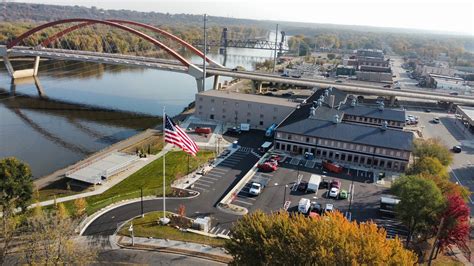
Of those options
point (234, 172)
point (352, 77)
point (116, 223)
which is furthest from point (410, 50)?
point (116, 223)

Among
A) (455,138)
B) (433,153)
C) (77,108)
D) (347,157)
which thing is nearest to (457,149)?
(455,138)

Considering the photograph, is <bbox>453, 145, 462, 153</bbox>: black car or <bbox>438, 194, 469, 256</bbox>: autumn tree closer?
<bbox>438, 194, 469, 256</bbox>: autumn tree

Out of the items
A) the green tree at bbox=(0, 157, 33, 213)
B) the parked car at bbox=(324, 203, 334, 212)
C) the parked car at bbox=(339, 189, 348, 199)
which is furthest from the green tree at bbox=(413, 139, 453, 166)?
the green tree at bbox=(0, 157, 33, 213)

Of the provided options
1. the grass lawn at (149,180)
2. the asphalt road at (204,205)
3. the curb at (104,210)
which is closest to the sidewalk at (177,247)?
the asphalt road at (204,205)

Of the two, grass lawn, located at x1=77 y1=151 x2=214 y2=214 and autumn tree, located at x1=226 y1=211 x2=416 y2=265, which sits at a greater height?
autumn tree, located at x1=226 y1=211 x2=416 y2=265

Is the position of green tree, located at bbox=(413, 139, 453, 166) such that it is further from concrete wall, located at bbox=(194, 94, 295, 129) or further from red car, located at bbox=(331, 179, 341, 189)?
concrete wall, located at bbox=(194, 94, 295, 129)

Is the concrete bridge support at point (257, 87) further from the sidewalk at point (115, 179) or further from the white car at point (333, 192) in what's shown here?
the white car at point (333, 192)
